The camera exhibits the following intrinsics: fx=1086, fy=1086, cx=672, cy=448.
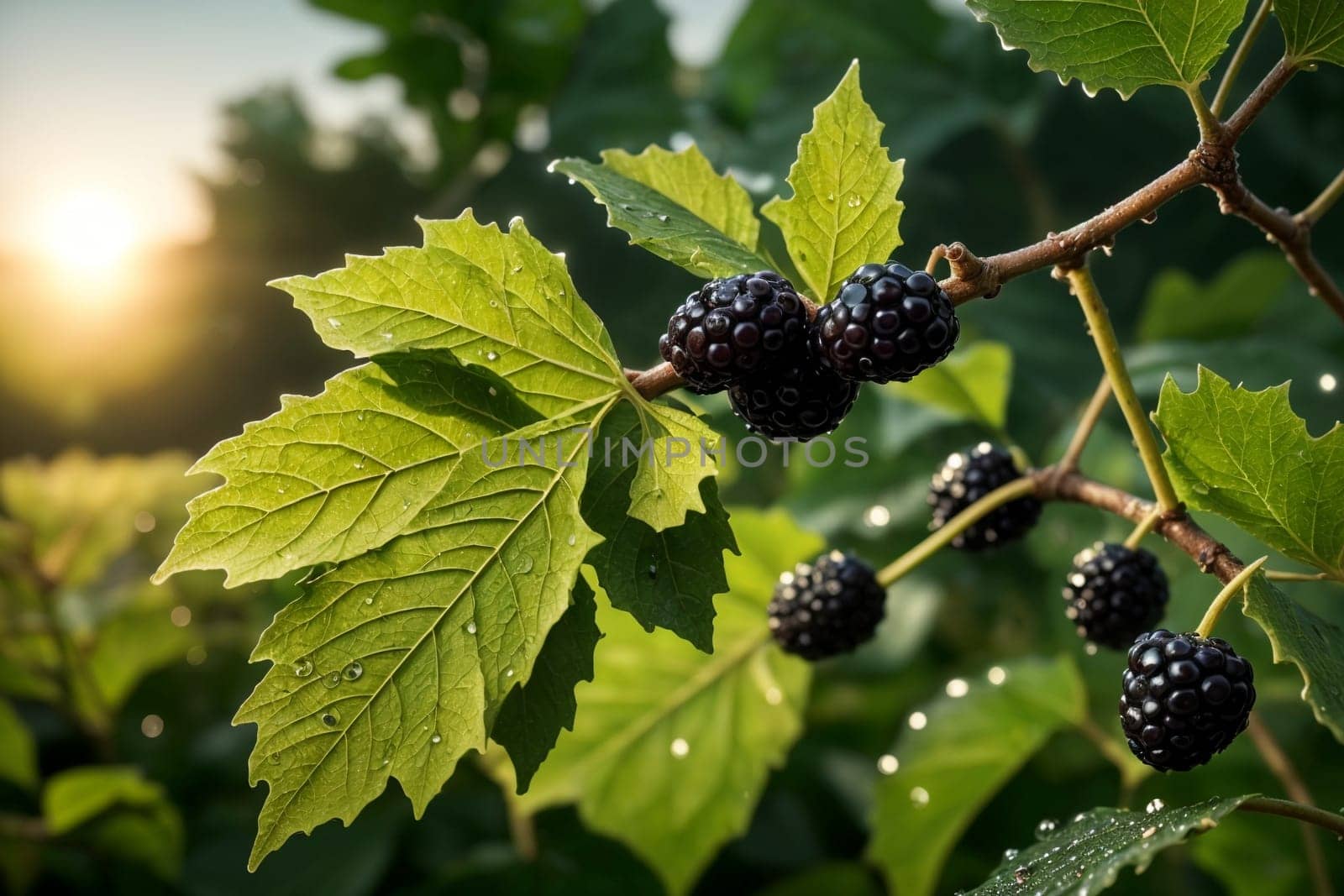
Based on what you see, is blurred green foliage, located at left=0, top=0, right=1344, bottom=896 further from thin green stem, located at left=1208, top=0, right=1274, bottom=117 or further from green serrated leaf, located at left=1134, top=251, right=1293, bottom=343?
thin green stem, located at left=1208, top=0, right=1274, bottom=117

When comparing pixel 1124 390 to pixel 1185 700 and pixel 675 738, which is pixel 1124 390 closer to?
pixel 1185 700

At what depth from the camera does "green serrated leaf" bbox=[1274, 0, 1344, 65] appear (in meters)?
0.42

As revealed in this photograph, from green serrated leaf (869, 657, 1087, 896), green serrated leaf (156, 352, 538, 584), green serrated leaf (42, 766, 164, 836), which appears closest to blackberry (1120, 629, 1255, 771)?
green serrated leaf (156, 352, 538, 584)

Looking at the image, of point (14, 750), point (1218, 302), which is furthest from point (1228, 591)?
point (14, 750)

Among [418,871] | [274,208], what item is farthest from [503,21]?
[418,871]

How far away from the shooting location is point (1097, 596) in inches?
21.8

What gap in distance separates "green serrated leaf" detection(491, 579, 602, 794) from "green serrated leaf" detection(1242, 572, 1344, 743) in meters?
0.24

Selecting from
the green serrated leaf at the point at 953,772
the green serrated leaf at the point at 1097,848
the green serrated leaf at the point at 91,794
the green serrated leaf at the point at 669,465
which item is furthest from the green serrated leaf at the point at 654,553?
the green serrated leaf at the point at 91,794

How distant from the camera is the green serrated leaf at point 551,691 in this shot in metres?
0.43

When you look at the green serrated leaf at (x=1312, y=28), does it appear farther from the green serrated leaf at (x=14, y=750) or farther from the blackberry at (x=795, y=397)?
the green serrated leaf at (x=14, y=750)

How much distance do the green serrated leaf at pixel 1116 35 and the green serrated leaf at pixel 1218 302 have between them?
616mm

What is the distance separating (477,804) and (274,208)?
35.1 inches

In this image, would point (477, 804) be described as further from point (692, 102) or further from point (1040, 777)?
point (692, 102)

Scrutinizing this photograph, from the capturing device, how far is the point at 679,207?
478mm
